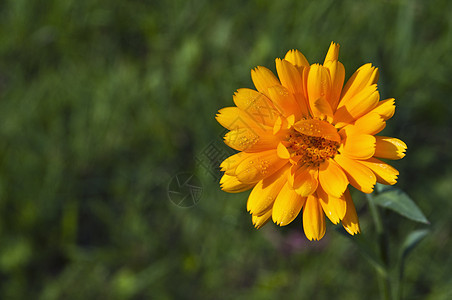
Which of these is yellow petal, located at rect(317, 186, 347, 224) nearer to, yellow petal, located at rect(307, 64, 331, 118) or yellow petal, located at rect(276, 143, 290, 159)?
yellow petal, located at rect(276, 143, 290, 159)

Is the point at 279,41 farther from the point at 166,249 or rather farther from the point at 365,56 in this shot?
the point at 166,249

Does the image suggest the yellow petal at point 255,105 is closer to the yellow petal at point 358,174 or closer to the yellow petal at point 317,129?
the yellow petal at point 317,129

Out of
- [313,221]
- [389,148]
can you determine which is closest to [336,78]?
[389,148]

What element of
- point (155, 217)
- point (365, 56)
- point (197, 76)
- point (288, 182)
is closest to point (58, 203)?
point (155, 217)

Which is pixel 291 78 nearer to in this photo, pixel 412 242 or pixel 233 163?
pixel 233 163

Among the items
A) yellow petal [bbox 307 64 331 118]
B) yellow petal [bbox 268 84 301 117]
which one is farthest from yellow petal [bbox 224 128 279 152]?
yellow petal [bbox 307 64 331 118]

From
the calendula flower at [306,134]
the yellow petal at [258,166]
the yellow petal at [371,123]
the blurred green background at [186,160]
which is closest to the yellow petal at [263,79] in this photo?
the calendula flower at [306,134]
